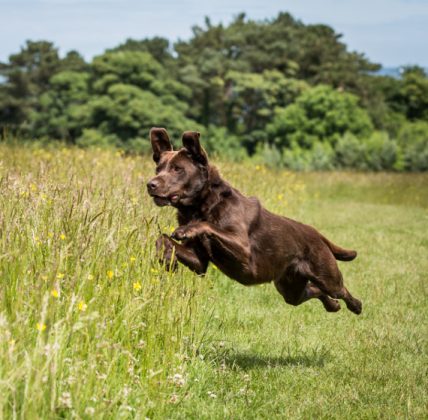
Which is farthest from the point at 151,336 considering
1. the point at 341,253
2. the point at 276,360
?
the point at 341,253

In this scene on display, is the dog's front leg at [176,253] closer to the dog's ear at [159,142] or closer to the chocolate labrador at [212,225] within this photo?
the chocolate labrador at [212,225]

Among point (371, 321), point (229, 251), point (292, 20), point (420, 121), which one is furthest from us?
point (292, 20)

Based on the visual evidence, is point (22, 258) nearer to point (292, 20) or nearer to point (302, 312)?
point (302, 312)

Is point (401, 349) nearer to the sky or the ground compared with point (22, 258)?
nearer to the ground

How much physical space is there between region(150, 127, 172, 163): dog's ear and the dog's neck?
0.47 metres

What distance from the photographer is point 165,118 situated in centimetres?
5375

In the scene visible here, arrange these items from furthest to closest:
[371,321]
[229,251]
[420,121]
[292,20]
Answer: [292,20] < [420,121] < [371,321] < [229,251]

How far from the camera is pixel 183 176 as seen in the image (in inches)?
195

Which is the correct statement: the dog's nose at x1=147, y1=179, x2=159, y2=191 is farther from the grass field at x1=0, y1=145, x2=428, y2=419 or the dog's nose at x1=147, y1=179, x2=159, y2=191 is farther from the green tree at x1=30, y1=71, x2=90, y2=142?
the green tree at x1=30, y1=71, x2=90, y2=142

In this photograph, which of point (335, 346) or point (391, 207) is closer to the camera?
point (335, 346)

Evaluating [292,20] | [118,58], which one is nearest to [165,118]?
[118,58]

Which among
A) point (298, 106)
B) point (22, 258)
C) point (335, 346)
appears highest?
point (298, 106)

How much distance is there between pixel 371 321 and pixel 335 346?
3.57 feet

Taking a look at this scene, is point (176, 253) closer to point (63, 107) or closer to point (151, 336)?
point (151, 336)
